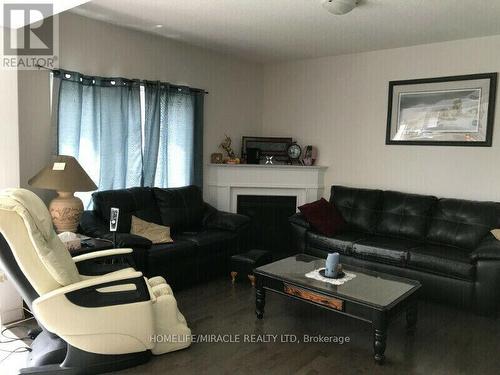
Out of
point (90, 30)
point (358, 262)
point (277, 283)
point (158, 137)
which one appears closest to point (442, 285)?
point (358, 262)

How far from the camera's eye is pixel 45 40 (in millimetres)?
3523

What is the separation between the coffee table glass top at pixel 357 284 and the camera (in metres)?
2.71

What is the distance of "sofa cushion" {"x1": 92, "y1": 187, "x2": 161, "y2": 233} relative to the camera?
3752 millimetres

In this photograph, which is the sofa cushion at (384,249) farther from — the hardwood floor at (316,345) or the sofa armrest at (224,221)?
the sofa armrest at (224,221)

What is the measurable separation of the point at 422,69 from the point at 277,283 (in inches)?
120

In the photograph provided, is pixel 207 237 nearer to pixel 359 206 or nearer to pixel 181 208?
pixel 181 208

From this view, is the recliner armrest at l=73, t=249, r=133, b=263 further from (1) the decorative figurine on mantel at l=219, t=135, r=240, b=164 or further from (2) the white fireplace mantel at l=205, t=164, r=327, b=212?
(1) the decorative figurine on mantel at l=219, t=135, r=240, b=164

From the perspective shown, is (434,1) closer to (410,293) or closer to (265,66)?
(410,293)

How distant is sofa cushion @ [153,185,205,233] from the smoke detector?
2.36 m

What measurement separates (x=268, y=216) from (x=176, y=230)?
1.45 meters

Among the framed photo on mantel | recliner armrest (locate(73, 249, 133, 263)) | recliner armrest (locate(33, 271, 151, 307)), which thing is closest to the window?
recliner armrest (locate(73, 249, 133, 263))

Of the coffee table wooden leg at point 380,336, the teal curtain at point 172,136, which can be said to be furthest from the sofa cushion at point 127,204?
the coffee table wooden leg at point 380,336

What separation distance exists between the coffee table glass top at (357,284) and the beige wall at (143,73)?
2280 millimetres

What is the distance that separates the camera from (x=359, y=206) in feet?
15.5
